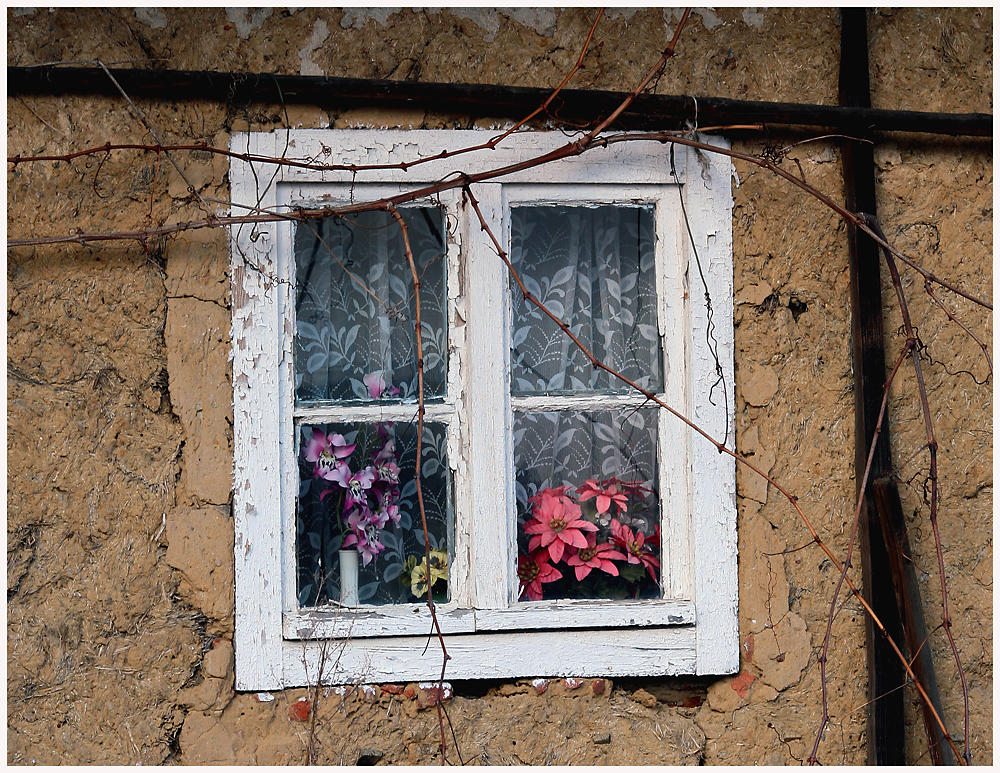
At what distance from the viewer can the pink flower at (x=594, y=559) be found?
7.00 ft

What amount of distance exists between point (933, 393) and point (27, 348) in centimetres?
246

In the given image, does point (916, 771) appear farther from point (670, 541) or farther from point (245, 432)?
point (245, 432)

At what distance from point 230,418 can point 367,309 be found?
470 mm

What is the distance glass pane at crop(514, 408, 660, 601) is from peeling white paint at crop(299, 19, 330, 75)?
1.09 meters

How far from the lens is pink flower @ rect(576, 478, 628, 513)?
215 centimetres

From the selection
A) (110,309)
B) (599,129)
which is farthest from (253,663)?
(599,129)

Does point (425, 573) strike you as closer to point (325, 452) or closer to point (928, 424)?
point (325, 452)

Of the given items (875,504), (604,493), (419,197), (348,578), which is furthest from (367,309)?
(875,504)

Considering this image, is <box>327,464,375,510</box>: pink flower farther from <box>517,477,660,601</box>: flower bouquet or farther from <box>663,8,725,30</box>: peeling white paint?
<box>663,8,725,30</box>: peeling white paint

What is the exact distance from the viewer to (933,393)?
215 cm

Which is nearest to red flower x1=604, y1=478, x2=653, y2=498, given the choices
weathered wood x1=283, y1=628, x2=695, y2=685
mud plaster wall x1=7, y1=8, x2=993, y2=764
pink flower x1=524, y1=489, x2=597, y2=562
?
pink flower x1=524, y1=489, x2=597, y2=562

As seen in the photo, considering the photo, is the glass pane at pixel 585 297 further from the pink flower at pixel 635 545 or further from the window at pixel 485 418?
the pink flower at pixel 635 545

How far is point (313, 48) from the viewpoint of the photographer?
206cm

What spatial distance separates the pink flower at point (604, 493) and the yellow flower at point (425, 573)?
1.39 feet
